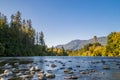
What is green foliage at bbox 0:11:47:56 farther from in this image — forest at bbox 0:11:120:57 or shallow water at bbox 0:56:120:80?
shallow water at bbox 0:56:120:80

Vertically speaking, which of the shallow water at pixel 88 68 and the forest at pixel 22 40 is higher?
the forest at pixel 22 40

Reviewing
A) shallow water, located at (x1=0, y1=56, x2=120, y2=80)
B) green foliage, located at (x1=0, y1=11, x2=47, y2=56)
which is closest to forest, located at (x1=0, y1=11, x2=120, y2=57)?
green foliage, located at (x1=0, y1=11, x2=47, y2=56)

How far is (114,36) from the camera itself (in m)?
143

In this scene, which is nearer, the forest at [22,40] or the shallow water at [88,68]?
the shallow water at [88,68]

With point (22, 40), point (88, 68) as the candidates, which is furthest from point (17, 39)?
point (88, 68)

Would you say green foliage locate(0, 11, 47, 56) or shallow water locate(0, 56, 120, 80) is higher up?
green foliage locate(0, 11, 47, 56)

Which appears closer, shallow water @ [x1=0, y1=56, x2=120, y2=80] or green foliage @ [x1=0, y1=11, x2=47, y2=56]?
shallow water @ [x1=0, y1=56, x2=120, y2=80]

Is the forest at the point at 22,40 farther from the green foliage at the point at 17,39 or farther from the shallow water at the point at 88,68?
the shallow water at the point at 88,68

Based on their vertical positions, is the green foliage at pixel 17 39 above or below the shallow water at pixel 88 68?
above

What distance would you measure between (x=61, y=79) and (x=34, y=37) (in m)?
140

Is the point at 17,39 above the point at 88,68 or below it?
above

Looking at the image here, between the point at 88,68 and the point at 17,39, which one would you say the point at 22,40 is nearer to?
the point at 17,39

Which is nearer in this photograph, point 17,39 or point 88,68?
point 88,68

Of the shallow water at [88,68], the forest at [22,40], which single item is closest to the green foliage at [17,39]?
the forest at [22,40]
